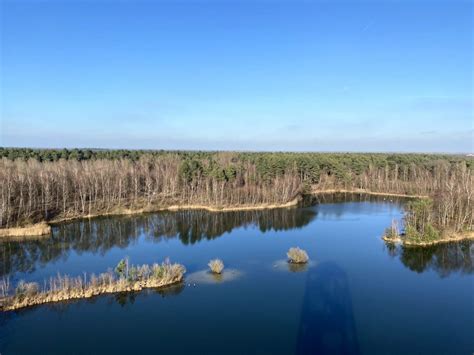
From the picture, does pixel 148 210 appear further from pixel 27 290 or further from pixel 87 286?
pixel 27 290

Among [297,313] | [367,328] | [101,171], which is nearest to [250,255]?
[297,313]

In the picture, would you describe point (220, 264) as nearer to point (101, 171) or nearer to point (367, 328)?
point (367, 328)

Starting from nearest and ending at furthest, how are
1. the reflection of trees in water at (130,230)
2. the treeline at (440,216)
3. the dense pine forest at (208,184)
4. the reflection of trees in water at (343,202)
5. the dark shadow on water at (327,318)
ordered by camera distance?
1. the dark shadow on water at (327,318)
2. the reflection of trees in water at (130,230)
3. the treeline at (440,216)
4. the dense pine forest at (208,184)
5. the reflection of trees in water at (343,202)

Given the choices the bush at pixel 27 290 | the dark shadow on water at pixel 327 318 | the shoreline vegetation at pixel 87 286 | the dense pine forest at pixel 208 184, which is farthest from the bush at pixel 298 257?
the bush at pixel 27 290

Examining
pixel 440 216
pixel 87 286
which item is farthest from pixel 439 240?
pixel 87 286

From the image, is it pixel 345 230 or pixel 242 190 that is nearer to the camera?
pixel 345 230

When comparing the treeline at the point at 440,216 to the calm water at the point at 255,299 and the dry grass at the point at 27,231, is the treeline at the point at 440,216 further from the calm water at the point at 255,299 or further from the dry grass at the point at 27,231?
the dry grass at the point at 27,231

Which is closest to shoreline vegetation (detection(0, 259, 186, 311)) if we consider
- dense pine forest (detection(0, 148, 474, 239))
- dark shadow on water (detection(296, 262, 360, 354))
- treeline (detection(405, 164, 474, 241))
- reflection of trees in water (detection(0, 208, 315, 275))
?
reflection of trees in water (detection(0, 208, 315, 275))
